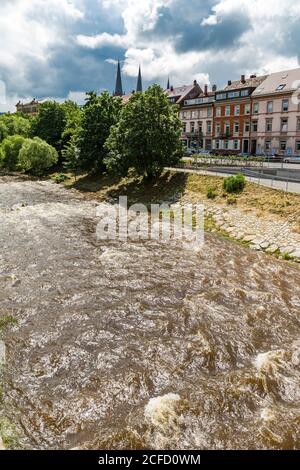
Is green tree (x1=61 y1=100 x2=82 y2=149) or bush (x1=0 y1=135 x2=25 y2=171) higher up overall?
green tree (x1=61 y1=100 x2=82 y2=149)

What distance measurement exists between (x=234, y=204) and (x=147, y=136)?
11567 mm

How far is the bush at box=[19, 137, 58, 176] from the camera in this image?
160 feet

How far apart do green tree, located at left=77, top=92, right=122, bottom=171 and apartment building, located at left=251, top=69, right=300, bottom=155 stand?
28.4 m

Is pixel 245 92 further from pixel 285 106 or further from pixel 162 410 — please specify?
pixel 162 410

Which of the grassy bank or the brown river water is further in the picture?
the grassy bank

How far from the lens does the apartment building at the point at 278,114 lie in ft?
177

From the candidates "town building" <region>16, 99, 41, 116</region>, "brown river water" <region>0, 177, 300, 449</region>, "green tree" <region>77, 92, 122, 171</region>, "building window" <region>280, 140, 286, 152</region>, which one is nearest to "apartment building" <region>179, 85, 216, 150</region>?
"building window" <region>280, 140, 286, 152</region>

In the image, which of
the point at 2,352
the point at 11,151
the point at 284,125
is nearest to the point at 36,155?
the point at 11,151

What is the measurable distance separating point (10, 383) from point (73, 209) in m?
22.9

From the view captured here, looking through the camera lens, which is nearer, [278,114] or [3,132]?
[278,114]

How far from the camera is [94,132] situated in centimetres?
4231

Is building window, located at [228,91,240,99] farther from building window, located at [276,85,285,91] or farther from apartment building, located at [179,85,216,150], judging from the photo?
building window, located at [276,85,285,91]
